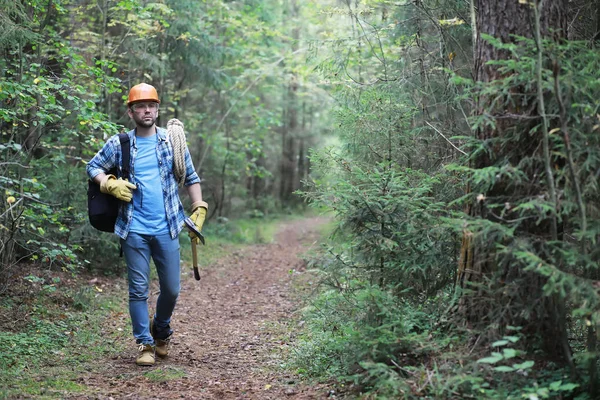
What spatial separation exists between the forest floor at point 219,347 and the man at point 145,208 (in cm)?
45

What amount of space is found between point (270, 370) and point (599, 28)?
441 centimetres

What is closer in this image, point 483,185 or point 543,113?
point 543,113

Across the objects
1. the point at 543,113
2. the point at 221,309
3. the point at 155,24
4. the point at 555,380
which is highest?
the point at 155,24


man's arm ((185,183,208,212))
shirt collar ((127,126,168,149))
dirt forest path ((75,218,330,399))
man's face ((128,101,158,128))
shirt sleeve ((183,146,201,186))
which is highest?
man's face ((128,101,158,128))

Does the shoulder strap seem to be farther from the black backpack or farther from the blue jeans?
the blue jeans

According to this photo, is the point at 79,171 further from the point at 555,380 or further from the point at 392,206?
the point at 555,380

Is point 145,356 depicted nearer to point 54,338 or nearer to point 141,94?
point 54,338

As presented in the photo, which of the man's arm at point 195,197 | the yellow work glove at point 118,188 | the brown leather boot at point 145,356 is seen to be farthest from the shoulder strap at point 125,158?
the brown leather boot at point 145,356

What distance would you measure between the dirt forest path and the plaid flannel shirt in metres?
1.34

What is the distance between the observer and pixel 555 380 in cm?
390

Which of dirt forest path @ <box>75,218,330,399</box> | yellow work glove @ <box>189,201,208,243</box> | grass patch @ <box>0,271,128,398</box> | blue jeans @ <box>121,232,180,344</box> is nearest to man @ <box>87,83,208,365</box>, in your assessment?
blue jeans @ <box>121,232,180,344</box>

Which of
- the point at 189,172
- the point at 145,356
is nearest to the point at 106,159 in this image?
the point at 189,172

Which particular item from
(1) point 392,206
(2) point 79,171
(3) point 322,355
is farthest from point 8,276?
(1) point 392,206

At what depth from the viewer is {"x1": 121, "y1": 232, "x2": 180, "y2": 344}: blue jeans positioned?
221 inches
